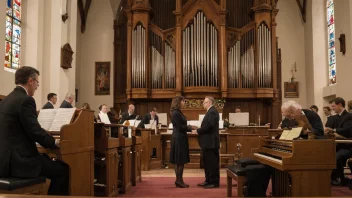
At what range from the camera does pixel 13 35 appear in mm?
9812

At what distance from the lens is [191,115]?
494 inches

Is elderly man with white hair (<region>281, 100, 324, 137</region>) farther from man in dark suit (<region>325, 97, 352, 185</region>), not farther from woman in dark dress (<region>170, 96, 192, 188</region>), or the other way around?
woman in dark dress (<region>170, 96, 192, 188</region>)

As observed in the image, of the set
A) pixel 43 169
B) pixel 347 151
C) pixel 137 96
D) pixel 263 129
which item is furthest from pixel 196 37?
pixel 43 169

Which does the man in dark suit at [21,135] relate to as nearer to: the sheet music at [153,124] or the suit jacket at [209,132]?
the suit jacket at [209,132]

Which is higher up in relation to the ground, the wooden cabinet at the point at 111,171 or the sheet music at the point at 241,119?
the sheet music at the point at 241,119

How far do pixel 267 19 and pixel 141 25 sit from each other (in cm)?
425

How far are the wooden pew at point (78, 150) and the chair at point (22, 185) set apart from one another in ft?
1.19

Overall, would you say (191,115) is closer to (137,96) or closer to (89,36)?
(137,96)

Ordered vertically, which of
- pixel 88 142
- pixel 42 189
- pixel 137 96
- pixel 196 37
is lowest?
pixel 42 189

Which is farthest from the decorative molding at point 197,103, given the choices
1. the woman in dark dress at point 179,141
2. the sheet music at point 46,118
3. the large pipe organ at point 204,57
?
the sheet music at point 46,118

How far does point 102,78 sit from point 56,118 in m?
10.8

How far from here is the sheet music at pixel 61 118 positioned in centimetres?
402

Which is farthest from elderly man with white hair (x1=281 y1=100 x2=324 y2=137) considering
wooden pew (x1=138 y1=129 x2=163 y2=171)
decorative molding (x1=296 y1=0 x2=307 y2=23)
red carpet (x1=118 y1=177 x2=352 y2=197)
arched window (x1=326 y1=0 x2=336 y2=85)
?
decorative molding (x1=296 y1=0 x2=307 y2=23)

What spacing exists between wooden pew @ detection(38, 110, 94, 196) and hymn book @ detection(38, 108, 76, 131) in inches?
2.9
